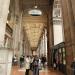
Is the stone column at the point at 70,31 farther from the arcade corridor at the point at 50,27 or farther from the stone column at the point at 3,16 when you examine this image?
the stone column at the point at 3,16

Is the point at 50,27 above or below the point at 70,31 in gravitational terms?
above

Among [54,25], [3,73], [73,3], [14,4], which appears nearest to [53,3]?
[54,25]

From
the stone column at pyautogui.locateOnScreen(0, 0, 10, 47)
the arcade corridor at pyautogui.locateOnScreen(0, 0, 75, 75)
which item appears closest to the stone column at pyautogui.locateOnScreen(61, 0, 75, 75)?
the arcade corridor at pyautogui.locateOnScreen(0, 0, 75, 75)

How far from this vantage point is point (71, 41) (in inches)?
303

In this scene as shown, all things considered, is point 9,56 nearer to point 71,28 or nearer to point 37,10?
point 71,28

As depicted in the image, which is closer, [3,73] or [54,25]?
[3,73]

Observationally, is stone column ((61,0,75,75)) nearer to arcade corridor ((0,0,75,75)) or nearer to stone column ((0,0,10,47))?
arcade corridor ((0,0,75,75))

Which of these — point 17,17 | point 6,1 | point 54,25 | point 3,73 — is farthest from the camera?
point 17,17

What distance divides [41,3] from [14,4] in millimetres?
3779

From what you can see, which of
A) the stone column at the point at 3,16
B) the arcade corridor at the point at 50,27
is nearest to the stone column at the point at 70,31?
the arcade corridor at the point at 50,27

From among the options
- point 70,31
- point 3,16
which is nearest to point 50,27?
point 70,31

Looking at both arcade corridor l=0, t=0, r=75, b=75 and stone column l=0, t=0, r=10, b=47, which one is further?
arcade corridor l=0, t=0, r=75, b=75

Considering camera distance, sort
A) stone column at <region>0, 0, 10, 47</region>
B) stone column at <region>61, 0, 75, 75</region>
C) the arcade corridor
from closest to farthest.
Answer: stone column at <region>0, 0, 10, 47</region> < stone column at <region>61, 0, 75, 75</region> < the arcade corridor

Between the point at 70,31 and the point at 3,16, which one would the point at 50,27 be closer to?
the point at 70,31
